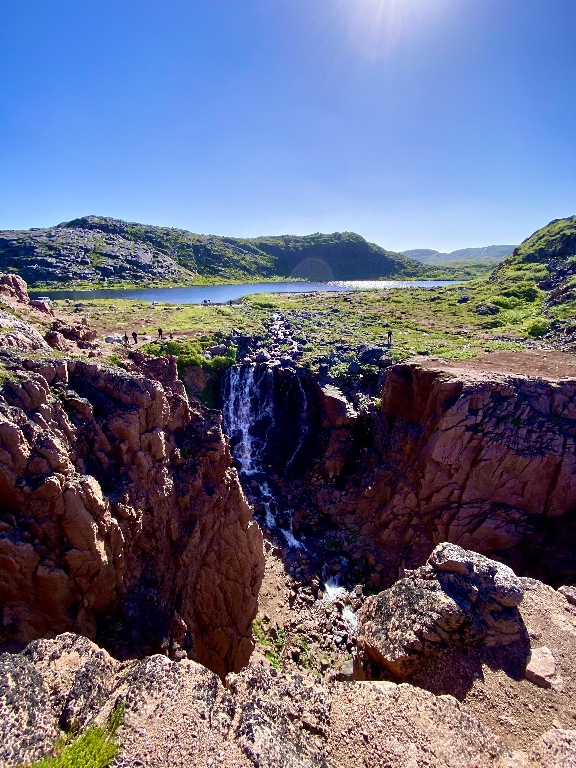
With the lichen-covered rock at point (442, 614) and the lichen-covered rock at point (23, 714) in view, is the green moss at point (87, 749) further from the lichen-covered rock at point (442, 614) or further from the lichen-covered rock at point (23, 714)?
the lichen-covered rock at point (442, 614)

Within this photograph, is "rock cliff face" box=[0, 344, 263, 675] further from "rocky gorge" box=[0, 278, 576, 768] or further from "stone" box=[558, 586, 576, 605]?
"stone" box=[558, 586, 576, 605]

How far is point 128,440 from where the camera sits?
14.3 meters

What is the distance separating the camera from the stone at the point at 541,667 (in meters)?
10.5

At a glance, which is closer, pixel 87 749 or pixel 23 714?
pixel 87 749

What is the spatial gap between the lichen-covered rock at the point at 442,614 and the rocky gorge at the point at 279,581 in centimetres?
6

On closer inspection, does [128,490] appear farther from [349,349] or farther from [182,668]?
[349,349]

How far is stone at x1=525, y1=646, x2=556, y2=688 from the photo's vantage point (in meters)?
10.5

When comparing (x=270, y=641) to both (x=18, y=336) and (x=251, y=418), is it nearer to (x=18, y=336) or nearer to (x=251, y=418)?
(x=18, y=336)

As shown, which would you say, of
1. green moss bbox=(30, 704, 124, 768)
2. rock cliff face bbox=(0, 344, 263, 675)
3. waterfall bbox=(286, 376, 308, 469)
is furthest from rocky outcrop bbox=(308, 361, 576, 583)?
green moss bbox=(30, 704, 124, 768)

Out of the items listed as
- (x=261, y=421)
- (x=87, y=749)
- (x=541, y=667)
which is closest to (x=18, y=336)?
(x=87, y=749)

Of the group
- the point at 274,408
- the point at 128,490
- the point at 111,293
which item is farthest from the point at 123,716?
the point at 111,293

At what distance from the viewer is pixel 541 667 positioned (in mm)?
10766

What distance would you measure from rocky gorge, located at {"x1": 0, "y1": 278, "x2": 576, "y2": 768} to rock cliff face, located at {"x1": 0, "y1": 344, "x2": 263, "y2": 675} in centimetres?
7

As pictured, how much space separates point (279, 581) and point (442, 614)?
45.9 ft
